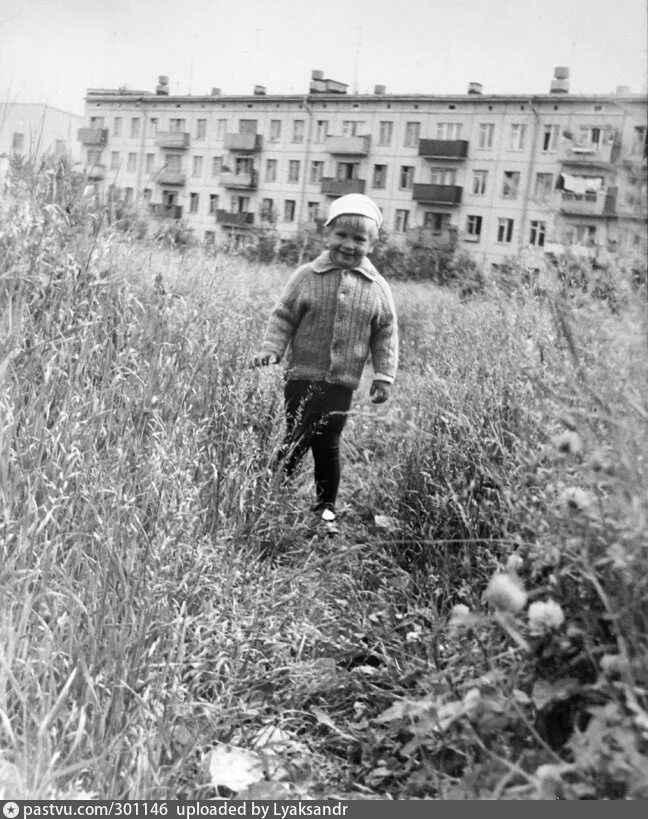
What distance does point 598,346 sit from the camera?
2264 millimetres

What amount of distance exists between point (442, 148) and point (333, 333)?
45.8 meters

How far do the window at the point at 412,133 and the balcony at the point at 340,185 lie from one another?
120 inches

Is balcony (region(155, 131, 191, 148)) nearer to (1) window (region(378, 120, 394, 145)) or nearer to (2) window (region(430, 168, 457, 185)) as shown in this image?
(1) window (region(378, 120, 394, 145))

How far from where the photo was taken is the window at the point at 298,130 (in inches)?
1949

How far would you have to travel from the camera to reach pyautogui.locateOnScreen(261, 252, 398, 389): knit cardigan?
4625 millimetres

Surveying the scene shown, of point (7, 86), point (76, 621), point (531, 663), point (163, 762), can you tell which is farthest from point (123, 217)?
point (531, 663)

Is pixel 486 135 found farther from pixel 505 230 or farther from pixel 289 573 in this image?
pixel 289 573

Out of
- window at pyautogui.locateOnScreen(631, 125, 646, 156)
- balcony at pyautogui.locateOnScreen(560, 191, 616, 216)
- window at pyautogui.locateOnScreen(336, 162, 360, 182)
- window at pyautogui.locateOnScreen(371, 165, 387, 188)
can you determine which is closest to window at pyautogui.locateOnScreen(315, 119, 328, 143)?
window at pyautogui.locateOnScreen(336, 162, 360, 182)

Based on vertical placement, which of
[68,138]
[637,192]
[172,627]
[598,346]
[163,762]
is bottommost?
[163,762]

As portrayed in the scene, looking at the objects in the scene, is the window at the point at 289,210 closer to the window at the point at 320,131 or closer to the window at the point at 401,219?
the window at the point at 320,131

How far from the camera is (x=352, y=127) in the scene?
2046 inches

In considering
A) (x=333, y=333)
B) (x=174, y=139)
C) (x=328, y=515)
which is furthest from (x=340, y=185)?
(x=328, y=515)

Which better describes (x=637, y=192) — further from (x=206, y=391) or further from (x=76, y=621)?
(x=206, y=391)

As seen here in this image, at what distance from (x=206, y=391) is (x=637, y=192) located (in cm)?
253
